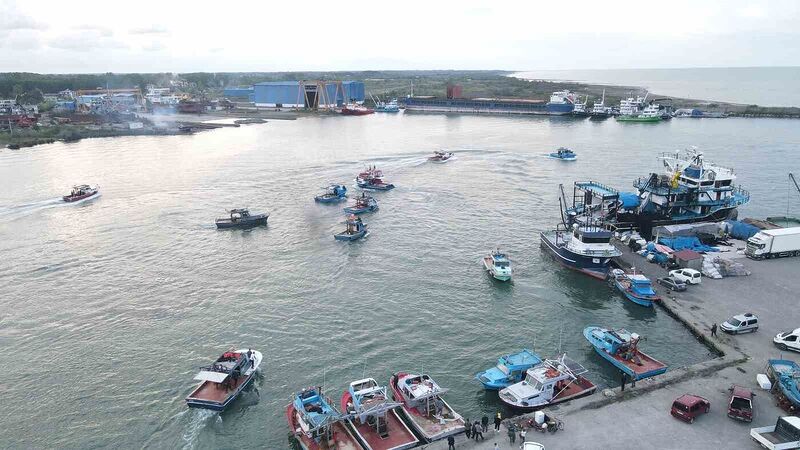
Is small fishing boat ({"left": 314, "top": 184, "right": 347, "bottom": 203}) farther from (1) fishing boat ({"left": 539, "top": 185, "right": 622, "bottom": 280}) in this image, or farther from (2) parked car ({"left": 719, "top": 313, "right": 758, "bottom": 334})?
(2) parked car ({"left": 719, "top": 313, "right": 758, "bottom": 334})

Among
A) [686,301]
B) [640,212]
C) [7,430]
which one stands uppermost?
[640,212]

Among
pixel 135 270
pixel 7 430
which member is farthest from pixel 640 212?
Result: pixel 7 430

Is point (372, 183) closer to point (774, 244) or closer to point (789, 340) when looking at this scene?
point (774, 244)

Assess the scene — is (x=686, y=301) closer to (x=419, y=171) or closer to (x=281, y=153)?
(x=419, y=171)

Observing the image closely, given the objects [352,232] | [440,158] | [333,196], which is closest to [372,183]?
[333,196]

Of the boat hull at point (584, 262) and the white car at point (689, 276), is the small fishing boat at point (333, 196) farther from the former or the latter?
the white car at point (689, 276)

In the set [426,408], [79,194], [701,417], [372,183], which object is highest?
[372,183]
